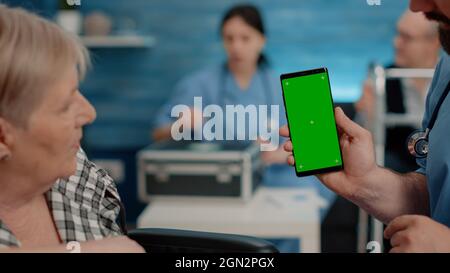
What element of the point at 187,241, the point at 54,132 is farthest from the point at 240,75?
the point at 54,132

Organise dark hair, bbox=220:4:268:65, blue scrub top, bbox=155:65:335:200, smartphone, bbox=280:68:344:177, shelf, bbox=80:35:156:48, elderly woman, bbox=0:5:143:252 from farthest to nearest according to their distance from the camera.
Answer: shelf, bbox=80:35:156:48
dark hair, bbox=220:4:268:65
blue scrub top, bbox=155:65:335:200
smartphone, bbox=280:68:344:177
elderly woman, bbox=0:5:143:252

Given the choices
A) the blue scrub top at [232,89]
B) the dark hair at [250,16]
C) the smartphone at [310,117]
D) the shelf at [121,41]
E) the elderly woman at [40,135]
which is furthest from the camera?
the shelf at [121,41]

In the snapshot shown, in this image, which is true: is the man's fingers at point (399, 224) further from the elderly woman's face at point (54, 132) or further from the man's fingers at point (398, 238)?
the elderly woman's face at point (54, 132)

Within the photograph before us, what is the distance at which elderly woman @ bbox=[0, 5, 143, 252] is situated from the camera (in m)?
0.67

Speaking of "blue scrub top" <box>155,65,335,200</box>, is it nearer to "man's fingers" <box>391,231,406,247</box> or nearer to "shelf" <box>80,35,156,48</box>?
"shelf" <box>80,35,156,48</box>

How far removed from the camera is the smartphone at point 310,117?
30.7 inches

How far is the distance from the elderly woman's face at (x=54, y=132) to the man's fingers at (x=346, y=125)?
28 cm

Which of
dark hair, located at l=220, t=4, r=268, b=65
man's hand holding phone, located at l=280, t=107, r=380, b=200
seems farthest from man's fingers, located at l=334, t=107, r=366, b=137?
dark hair, located at l=220, t=4, r=268, b=65

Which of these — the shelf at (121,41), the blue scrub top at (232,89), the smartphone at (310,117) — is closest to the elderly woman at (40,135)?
the smartphone at (310,117)

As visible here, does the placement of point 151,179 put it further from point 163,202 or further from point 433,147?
point 433,147

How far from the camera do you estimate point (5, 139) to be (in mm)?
706

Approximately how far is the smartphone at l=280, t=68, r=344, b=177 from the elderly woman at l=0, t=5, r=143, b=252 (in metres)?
0.22

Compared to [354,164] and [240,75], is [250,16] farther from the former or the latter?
[354,164]
